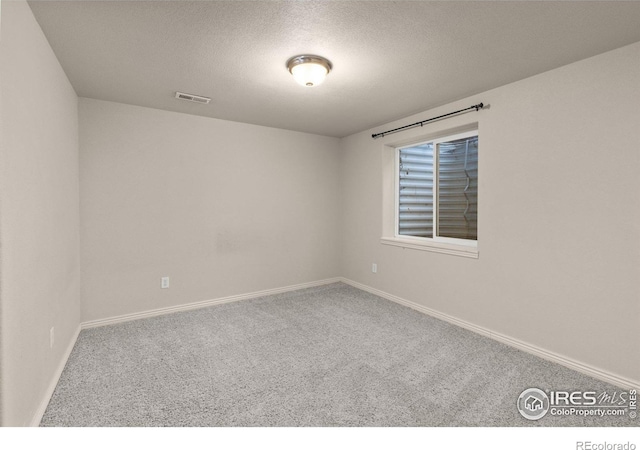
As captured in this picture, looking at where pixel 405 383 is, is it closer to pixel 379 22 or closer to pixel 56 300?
pixel 379 22

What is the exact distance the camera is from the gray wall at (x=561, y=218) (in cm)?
207

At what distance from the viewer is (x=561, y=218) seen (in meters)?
2.37

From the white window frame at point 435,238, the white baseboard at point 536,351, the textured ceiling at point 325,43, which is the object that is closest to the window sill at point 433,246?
the white window frame at point 435,238

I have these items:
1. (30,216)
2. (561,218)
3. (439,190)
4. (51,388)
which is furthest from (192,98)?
(561,218)

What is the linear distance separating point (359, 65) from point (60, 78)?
2.27m

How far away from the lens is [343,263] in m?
4.83

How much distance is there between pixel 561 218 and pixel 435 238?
1.42 meters

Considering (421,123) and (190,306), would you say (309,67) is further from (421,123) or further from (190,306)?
(190,306)

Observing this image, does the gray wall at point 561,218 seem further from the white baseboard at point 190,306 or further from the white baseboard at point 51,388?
the white baseboard at point 51,388

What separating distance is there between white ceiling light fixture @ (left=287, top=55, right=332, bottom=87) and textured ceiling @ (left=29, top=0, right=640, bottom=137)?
0.19 feet

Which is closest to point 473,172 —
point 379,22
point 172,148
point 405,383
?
point 379,22

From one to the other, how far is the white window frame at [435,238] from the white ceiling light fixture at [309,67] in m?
1.78

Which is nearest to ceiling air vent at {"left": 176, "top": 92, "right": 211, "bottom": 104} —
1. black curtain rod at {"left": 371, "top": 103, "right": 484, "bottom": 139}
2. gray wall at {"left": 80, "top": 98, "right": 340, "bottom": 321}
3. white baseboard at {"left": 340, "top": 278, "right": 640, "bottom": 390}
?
gray wall at {"left": 80, "top": 98, "right": 340, "bottom": 321}

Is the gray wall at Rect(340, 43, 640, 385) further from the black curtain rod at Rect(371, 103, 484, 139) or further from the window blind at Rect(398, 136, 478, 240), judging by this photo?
the window blind at Rect(398, 136, 478, 240)
